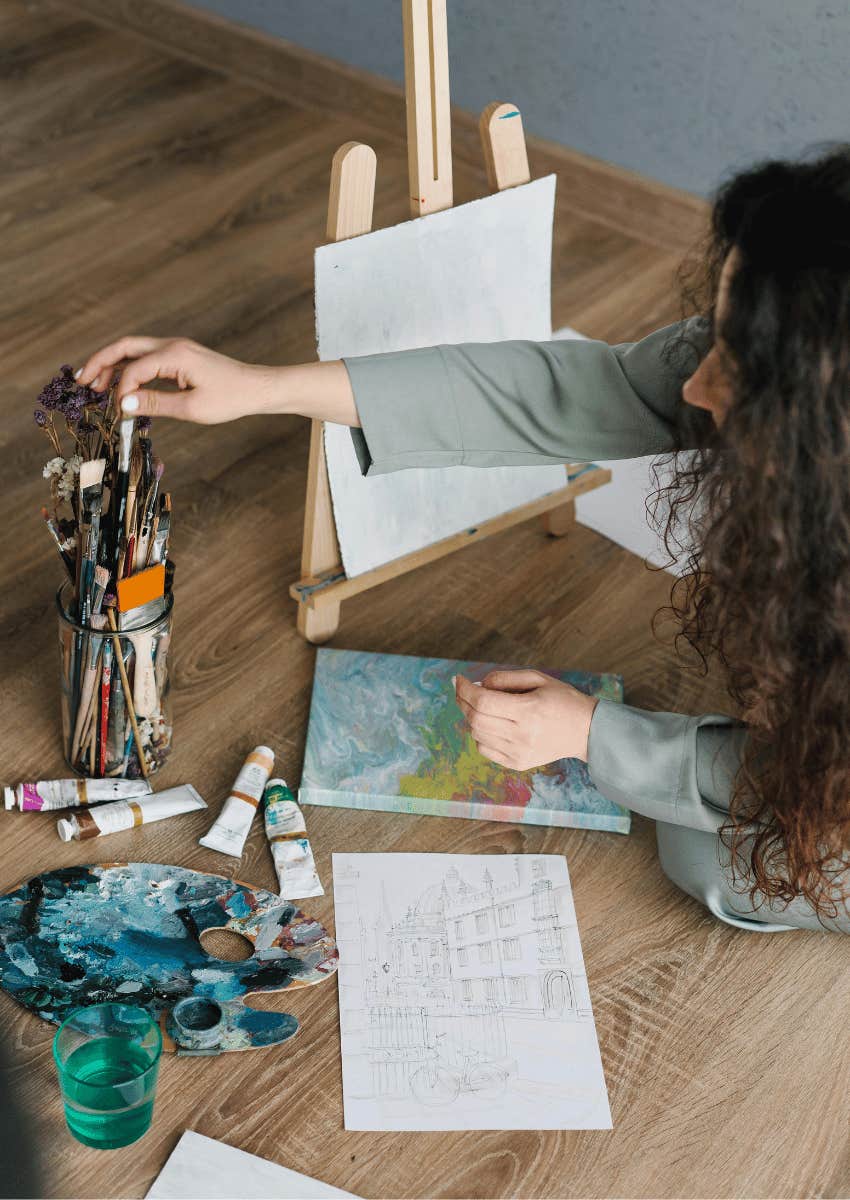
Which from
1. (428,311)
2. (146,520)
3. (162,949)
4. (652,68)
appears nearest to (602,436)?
(428,311)

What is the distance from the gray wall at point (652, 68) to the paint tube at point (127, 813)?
160 cm

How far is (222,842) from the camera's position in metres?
1.46

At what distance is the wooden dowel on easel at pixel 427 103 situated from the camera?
56.5 inches

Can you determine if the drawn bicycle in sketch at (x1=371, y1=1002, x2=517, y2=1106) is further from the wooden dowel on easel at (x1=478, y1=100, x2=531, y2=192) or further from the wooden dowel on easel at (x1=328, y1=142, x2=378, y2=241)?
the wooden dowel on easel at (x1=478, y1=100, x2=531, y2=192)

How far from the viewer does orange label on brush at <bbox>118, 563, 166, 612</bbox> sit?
1.33 meters

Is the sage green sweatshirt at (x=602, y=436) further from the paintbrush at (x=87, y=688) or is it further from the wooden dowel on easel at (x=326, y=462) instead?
the paintbrush at (x=87, y=688)

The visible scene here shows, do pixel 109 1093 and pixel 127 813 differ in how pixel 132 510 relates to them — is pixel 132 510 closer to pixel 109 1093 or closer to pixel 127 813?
pixel 127 813

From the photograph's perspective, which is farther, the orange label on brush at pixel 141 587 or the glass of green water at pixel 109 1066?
the orange label on brush at pixel 141 587

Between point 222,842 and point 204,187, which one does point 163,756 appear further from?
point 204,187

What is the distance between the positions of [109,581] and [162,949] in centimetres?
39

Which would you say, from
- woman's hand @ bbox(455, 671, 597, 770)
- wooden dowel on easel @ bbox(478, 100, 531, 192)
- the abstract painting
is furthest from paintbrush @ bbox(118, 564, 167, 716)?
wooden dowel on easel @ bbox(478, 100, 531, 192)

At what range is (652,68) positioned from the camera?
99.5 inches

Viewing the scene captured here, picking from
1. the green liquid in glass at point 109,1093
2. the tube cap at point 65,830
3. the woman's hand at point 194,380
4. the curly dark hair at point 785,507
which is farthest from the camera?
the tube cap at point 65,830

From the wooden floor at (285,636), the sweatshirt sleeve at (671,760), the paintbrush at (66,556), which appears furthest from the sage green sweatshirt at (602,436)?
the paintbrush at (66,556)
